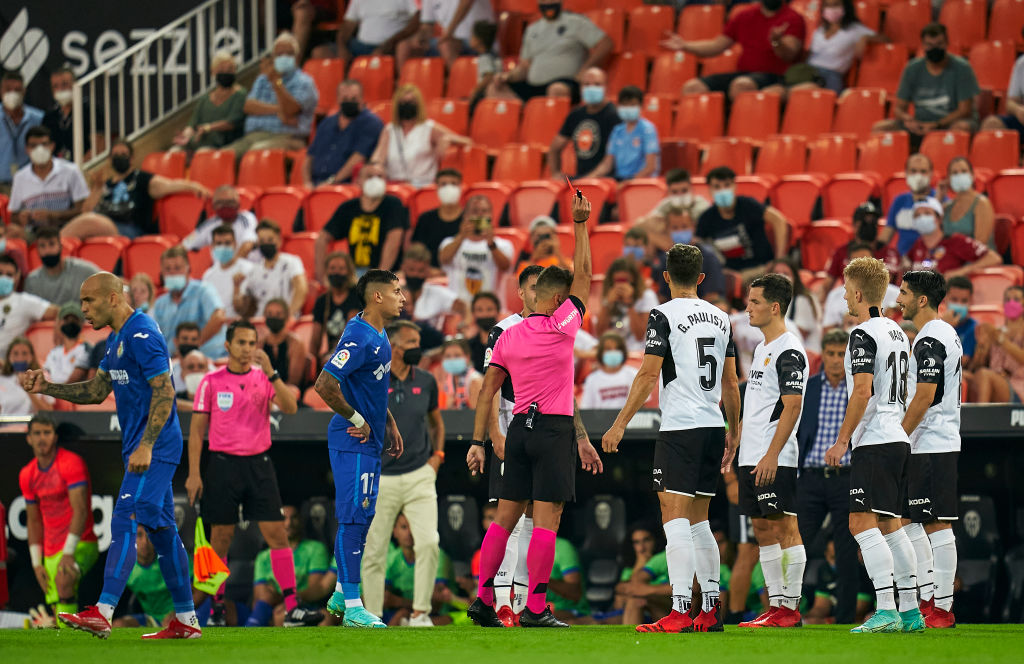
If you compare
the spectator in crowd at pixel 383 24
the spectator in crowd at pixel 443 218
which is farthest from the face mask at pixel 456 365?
the spectator in crowd at pixel 383 24

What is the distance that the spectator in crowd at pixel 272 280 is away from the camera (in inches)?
526

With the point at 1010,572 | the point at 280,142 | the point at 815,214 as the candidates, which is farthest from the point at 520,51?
the point at 1010,572

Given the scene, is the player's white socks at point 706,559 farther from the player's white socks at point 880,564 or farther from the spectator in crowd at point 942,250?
the spectator in crowd at point 942,250

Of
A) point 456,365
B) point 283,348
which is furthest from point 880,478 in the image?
point 283,348

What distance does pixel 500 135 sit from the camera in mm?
15969

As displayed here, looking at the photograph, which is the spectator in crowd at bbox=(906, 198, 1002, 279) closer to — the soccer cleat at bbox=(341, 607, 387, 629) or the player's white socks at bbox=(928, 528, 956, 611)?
the player's white socks at bbox=(928, 528, 956, 611)

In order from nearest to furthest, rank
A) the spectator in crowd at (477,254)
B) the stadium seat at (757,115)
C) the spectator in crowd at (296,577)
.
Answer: the spectator in crowd at (296,577), the spectator in crowd at (477,254), the stadium seat at (757,115)

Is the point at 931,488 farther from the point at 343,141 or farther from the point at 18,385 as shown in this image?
the point at 343,141

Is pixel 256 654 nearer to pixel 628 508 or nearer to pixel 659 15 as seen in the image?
pixel 628 508

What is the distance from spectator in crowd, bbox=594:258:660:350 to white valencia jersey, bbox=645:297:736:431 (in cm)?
444

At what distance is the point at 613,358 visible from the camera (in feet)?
36.7

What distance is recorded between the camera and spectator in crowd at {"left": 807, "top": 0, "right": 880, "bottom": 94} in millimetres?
15227

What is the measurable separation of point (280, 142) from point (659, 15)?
4.57m

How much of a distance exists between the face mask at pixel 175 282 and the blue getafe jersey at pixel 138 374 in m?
5.44
